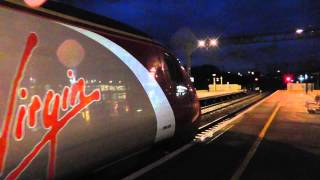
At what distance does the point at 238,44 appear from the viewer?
2301 inches

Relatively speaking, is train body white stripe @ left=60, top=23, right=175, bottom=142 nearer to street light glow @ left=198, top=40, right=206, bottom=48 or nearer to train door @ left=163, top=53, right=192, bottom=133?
train door @ left=163, top=53, right=192, bottom=133

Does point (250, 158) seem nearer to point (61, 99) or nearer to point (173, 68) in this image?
point (173, 68)

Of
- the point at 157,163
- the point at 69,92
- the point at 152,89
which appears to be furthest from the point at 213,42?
the point at 69,92

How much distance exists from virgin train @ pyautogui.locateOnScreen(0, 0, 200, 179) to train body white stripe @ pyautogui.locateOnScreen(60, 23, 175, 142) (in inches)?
0.8

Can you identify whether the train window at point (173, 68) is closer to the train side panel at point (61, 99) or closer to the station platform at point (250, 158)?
the station platform at point (250, 158)

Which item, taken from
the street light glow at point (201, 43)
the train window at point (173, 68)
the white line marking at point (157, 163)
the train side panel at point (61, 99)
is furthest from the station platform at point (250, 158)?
the street light glow at point (201, 43)

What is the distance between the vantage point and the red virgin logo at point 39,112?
17.4 feet

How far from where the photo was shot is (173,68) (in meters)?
11.4

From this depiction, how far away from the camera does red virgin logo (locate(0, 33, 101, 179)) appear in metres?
5.31

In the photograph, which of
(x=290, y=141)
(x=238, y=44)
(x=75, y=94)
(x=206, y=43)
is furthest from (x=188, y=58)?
(x=75, y=94)

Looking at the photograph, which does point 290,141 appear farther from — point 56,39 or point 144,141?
point 56,39

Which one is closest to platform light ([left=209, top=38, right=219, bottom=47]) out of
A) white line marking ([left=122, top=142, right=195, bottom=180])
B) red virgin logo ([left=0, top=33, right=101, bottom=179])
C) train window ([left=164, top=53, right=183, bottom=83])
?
white line marking ([left=122, top=142, right=195, bottom=180])

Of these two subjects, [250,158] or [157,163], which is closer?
[157,163]

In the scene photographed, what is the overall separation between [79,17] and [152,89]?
2784 millimetres
